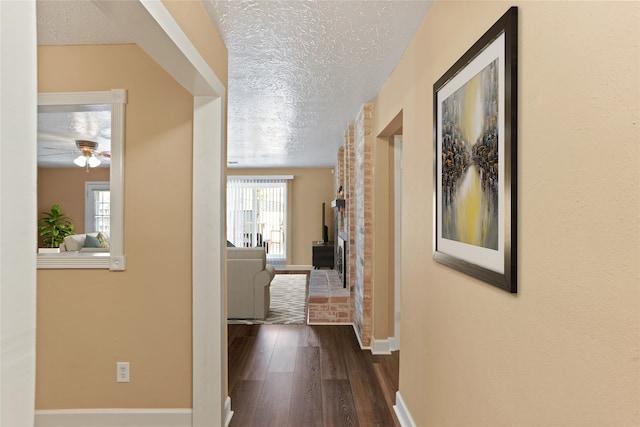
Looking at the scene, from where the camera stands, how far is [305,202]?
356 inches

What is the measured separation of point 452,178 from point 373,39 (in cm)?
118

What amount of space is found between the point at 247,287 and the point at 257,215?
4.57 meters

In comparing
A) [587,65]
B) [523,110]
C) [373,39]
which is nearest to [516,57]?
[523,110]

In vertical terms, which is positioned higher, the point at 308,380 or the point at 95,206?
the point at 95,206

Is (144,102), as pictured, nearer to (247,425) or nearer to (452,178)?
(452,178)

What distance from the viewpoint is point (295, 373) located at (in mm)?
3162

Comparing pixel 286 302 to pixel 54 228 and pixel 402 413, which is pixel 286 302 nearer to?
pixel 402 413

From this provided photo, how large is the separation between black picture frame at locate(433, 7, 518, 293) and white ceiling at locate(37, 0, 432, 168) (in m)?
0.66

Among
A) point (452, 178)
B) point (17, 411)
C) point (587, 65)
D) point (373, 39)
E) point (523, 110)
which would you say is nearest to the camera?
point (17, 411)

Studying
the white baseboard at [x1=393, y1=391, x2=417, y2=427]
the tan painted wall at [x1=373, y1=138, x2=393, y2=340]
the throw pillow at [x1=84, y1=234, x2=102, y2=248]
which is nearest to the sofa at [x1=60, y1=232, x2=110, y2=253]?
the throw pillow at [x1=84, y1=234, x2=102, y2=248]

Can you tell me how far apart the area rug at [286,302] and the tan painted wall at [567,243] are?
346cm

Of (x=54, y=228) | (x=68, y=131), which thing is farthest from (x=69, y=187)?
(x=68, y=131)

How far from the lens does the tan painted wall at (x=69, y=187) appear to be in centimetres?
859

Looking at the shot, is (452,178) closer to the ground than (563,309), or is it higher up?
higher up
